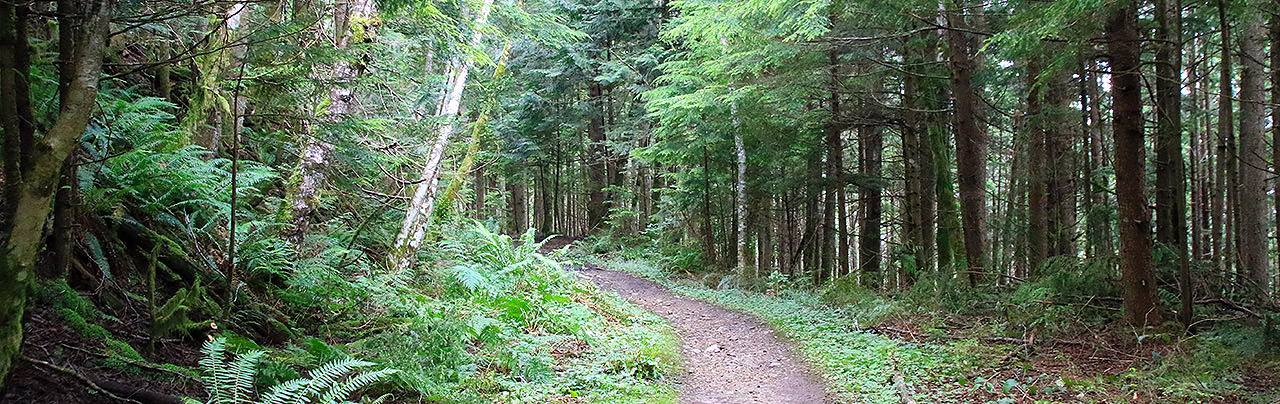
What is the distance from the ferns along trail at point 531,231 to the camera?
3551 mm

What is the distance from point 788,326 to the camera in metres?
10.2

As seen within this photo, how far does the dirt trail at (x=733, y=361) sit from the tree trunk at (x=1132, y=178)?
11.7 ft

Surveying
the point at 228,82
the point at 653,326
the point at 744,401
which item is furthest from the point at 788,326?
the point at 228,82

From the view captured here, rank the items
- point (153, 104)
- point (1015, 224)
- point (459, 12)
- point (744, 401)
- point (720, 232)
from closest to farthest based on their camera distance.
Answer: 1. point (153, 104)
2. point (744, 401)
3. point (459, 12)
4. point (1015, 224)
5. point (720, 232)

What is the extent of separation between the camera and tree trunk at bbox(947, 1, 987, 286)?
9891mm

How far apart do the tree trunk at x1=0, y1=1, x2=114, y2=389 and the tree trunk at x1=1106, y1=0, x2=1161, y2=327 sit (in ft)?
27.8

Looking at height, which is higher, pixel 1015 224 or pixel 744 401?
pixel 1015 224

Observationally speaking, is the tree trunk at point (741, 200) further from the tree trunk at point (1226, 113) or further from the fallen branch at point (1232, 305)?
the fallen branch at point (1232, 305)

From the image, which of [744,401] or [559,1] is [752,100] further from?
[559,1]

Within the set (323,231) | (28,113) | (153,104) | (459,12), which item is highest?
(459,12)

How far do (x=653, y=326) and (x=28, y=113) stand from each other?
797 centimetres

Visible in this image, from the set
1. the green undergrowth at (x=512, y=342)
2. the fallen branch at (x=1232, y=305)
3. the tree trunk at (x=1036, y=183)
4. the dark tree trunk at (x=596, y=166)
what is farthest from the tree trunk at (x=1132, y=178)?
the dark tree trunk at (x=596, y=166)

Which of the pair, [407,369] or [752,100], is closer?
[407,369]

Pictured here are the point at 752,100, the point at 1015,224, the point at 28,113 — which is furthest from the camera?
the point at 1015,224
